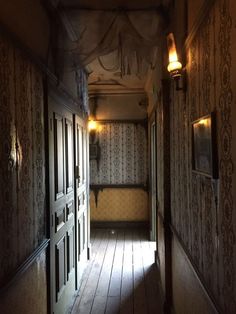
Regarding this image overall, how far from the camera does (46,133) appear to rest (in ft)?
7.73

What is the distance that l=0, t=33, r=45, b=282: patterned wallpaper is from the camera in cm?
153

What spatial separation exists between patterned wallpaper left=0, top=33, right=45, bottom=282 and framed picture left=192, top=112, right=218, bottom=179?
0.97 meters

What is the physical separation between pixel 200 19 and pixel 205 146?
24.7 inches

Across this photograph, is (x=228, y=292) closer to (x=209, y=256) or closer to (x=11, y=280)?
(x=209, y=256)

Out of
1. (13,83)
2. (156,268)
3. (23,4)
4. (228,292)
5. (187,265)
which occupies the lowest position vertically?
(156,268)

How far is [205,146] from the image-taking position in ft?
4.82

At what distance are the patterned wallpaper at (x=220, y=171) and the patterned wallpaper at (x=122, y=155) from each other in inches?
166

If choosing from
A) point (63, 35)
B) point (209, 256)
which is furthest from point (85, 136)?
point (209, 256)

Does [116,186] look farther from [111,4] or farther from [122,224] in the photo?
[111,4]

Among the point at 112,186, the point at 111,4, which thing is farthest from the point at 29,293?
the point at 112,186

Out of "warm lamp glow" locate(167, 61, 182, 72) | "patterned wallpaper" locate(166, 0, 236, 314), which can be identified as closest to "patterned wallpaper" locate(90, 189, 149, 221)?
"patterned wallpaper" locate(166, 0, 236, 314)

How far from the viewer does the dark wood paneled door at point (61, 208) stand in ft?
8.23

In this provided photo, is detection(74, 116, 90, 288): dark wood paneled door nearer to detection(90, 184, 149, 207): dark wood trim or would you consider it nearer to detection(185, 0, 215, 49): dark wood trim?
detection(90, 184, 149, 207): dark wood trim

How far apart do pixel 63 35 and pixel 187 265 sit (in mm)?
2052
